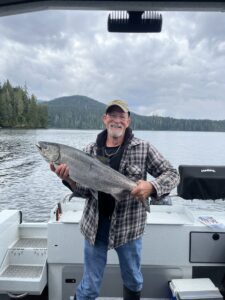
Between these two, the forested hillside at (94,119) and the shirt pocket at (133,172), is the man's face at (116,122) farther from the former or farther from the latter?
the forested hillside at (94,119)

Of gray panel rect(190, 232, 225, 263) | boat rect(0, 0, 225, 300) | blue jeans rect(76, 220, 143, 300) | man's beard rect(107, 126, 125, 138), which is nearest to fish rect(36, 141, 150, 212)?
man's beard rect(107, 126, 125, 138)

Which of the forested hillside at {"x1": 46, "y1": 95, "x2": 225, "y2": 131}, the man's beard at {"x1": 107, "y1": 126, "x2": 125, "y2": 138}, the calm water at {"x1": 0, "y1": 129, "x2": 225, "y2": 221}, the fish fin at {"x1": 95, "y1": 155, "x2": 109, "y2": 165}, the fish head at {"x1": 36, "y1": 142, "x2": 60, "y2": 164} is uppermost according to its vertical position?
the forested hillside at {"x1": 46, "y1": 95, "x2": 225, "y2": 131}

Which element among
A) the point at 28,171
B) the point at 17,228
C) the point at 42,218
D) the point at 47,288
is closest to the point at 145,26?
the point at 47,288

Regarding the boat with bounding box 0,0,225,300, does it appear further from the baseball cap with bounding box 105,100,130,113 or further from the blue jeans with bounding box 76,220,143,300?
the baseball cap with bounding box 105,100,130,113

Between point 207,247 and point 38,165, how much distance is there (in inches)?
849

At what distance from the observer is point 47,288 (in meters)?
4.25

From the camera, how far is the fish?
2.92 metres

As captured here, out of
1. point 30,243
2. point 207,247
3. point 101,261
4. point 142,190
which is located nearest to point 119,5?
point 142,190

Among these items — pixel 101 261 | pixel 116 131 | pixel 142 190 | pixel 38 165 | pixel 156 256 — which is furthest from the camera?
pixel 38 165

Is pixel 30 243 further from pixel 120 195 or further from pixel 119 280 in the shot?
pixel 120 195

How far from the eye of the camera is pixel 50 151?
9.55 ft

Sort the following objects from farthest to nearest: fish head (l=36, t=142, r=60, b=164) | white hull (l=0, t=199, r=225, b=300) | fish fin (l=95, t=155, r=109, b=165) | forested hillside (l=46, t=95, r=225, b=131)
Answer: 1. forested hillside (l=46, t=95, r=225, b=131)
2. white hull (l=0, t=199, r=225, b=300)
3. fish fin (l=95, t=155, r=109, b=165)
4. fish head (l=36, t=142, r=60, b=164)

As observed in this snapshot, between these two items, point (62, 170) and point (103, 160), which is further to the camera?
point (103, 160)

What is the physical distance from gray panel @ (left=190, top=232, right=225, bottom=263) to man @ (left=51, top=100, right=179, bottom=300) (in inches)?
40.8
